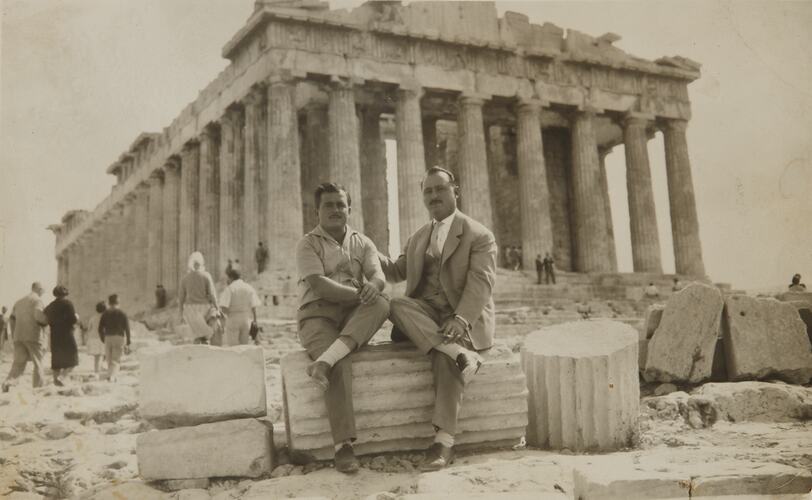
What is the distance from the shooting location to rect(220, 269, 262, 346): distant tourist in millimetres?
11914

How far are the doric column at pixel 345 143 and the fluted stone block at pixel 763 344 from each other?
1699 cm

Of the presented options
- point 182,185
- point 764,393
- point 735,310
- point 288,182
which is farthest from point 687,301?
point 182,185

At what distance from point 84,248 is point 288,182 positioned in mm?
29765

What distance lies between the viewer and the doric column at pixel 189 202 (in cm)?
3161

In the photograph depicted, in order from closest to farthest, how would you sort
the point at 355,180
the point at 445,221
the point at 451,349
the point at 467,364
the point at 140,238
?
the point at 467,364 → the point at 451,349 → the point at 445,221 → the point at 355,180 → the point at 140,238

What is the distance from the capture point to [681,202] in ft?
101

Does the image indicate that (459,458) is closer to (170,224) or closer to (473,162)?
(473,162)

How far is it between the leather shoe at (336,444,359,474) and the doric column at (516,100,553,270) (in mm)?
22684

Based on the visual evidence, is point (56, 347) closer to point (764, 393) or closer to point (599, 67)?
point (764, 393)

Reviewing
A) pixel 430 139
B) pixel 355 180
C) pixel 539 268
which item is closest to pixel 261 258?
pixel 355 180

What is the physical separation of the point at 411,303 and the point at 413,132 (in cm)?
2045

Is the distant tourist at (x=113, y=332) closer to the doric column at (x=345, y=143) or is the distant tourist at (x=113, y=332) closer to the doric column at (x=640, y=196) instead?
the doric column at (x=345, y=143)

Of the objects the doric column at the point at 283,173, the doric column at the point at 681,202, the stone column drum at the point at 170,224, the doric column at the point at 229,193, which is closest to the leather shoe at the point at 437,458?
the doric column at the point at 283,173

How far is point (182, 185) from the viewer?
32406 mm
